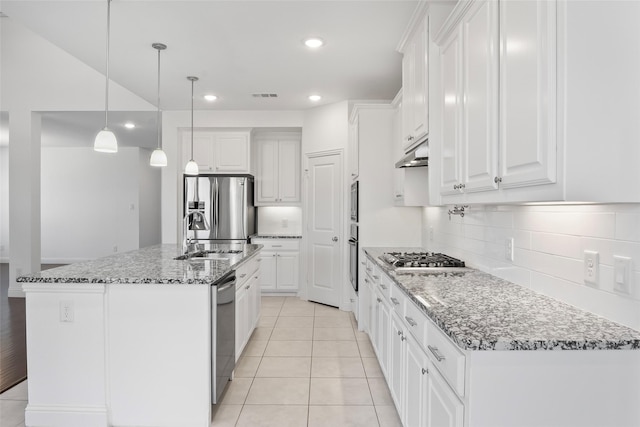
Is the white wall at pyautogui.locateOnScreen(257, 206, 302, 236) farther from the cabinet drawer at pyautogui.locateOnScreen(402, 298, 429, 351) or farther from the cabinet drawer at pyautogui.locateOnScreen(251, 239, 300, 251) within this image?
the cabinet drawer at pyautogui.locateOnScreen(402, 298, 429, 351)

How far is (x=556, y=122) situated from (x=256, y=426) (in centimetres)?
218

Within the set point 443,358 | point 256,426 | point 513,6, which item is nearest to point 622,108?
point 513,6

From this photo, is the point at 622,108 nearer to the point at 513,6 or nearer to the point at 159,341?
the point at 513,6

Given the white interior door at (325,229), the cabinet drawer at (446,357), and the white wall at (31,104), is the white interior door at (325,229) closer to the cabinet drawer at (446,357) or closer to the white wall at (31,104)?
the white wall at (31,104)

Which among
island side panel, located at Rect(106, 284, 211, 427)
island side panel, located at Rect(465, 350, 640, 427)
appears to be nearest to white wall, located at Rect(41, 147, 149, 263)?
island side panel, located at Rect(106, 284, 211, 427)

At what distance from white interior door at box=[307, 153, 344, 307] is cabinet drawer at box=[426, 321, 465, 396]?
131 inches

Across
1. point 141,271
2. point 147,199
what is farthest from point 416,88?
point 147,199

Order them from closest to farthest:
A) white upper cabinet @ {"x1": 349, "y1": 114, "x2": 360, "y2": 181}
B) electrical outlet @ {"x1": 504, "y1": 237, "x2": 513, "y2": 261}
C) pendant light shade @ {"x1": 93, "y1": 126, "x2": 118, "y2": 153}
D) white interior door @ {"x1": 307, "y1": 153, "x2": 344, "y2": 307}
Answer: electrical outlet @ {"x1": 504, "y1": 237, "x2": 513, "y2": 261}
pendant light shade @ {"x1": 93, "y1": 126, "x2": 118, "y2": 153}
white upper cabinet @ {"x1": 349, "y1": 114, "x2": 360, "y2": 181}
white interior door @ {"x1": 307, "y1": 153, "x2": 344, "y2": 307}

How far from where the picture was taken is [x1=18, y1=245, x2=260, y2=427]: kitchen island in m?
2.17

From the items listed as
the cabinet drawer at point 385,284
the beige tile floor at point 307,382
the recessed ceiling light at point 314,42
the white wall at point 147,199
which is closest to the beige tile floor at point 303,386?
the beige tile floor at point 307,382

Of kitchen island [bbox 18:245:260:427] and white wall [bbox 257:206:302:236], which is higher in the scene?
white wall [bbox 257:206:302:236]

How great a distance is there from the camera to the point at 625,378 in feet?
3.83

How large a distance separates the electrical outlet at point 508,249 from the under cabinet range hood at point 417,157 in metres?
0.72

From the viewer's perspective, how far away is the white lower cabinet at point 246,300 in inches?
117
